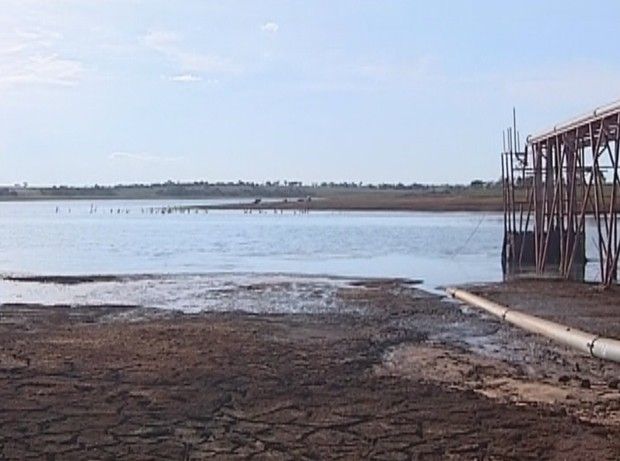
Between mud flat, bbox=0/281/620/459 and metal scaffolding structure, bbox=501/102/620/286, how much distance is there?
333 inches

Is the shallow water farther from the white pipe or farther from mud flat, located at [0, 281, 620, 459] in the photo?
mud flat, located at [0, 281, 620, 459]

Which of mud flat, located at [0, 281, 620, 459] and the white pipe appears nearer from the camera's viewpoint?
mud flat, located at [0, 281, 620, 459]

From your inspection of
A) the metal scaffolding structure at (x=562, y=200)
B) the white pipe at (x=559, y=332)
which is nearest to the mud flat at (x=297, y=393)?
the white pipe at (x=559, y=332)

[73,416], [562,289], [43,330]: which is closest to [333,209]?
[562,289]

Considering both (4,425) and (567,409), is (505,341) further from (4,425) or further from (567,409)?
(4,425)

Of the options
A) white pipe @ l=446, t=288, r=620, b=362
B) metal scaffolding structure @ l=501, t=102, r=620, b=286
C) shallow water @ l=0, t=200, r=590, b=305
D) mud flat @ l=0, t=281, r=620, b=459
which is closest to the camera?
mud flat @ l=0, t=281, r=620, b=459

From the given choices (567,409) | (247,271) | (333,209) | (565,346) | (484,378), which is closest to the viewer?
(567,409)

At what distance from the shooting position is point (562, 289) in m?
24.3

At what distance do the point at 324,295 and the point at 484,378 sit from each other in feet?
41.0

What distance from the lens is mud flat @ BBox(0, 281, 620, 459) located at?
8367 mm

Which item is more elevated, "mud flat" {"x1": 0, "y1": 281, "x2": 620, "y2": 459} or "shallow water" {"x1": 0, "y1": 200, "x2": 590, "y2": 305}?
"mud flat" {"x1": 0, "y1": 281, "x2": 620, "y2": 459}

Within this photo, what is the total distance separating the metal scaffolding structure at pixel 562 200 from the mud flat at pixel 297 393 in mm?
8453

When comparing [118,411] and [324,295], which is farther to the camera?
[324,295]

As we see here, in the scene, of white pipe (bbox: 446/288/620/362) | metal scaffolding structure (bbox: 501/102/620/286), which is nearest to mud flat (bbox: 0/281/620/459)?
white pipe (bbox: 446/288/620/362)
